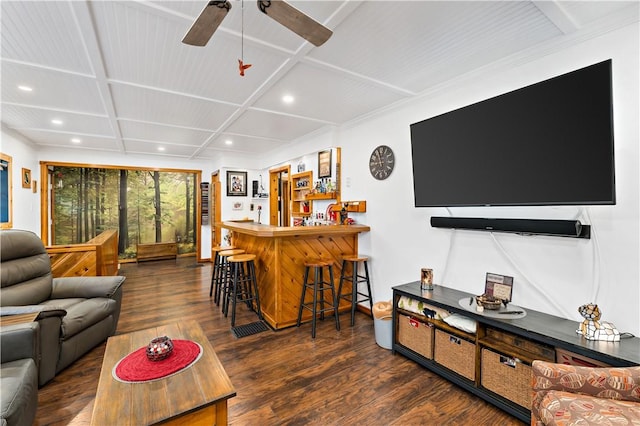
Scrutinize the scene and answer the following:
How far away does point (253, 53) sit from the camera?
2.23 metres

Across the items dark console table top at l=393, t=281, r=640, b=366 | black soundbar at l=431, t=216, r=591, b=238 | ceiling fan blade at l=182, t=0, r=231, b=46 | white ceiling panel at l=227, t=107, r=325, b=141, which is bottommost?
dark console table top at l=393, t=281, r=640, b=366

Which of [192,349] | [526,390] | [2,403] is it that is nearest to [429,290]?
[526,390]

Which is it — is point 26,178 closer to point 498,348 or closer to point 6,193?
point 6,193

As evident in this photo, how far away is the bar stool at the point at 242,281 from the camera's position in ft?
11.3

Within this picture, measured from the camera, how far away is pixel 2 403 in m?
1.37

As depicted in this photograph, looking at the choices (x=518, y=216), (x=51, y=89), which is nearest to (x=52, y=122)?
(x=51, y=89)

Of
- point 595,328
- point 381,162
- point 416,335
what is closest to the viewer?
point 595,328

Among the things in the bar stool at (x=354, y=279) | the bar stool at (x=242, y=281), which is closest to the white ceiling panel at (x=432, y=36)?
the bar stool at (x=354, y=279)

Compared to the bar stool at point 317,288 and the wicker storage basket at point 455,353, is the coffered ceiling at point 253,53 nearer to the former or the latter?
the bar stool at point 317,288

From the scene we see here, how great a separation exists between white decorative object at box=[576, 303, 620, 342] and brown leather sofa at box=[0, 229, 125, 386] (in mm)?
3696

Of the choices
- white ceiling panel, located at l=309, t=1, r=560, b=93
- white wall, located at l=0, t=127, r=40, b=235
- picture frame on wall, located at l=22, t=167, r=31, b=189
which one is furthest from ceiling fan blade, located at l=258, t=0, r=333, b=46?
picture frame on wall, located at l=22, t=167, r=31, b=189

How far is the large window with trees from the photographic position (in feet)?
23.4

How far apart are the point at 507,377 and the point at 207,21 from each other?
9.24ft

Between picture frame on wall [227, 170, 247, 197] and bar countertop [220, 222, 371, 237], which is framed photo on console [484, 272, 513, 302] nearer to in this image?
bar countertop [220, 222, 371, 237]
